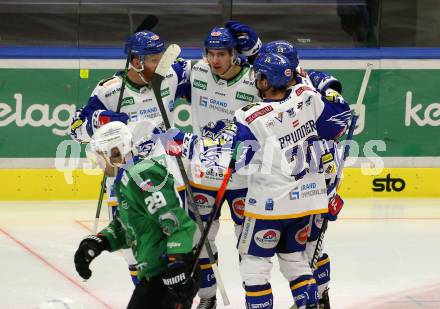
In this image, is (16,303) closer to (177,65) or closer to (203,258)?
(203,258)

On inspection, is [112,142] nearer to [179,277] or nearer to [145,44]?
[179,277]

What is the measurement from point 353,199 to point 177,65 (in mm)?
3629

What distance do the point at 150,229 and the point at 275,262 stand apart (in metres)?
3.20

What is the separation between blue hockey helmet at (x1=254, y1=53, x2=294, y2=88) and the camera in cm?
520

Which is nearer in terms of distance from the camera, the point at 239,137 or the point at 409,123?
the point at 239,137

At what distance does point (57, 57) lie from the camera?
9320mm

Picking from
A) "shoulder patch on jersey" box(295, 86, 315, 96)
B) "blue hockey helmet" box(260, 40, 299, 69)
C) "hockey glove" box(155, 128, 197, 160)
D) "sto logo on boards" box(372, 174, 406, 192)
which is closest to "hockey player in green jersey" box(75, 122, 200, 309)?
"hockey glove" box(155, 128, 197, 160)

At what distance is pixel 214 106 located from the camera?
624 cm

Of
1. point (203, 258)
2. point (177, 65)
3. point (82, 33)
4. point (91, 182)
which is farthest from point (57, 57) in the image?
point (203, 258)

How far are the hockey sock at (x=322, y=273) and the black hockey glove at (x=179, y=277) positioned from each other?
1724 mm

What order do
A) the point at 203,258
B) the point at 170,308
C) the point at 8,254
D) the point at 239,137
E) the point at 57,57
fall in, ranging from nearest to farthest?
the point at 170,308, the point at 239,137, the point at 203,258, the point at 8,254, the point at 57,57

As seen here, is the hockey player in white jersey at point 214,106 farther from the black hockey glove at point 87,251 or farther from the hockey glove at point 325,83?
the black hockey glove at point 87,251

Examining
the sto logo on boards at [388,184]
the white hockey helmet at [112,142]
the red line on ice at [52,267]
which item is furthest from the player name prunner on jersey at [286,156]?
the sto logo on boards at [388,184]

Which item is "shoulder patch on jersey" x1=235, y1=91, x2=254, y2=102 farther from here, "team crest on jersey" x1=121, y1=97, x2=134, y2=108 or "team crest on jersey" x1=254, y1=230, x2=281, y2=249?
"team crest on jersey" x1=254, y1=230, x2=281, y2=249
